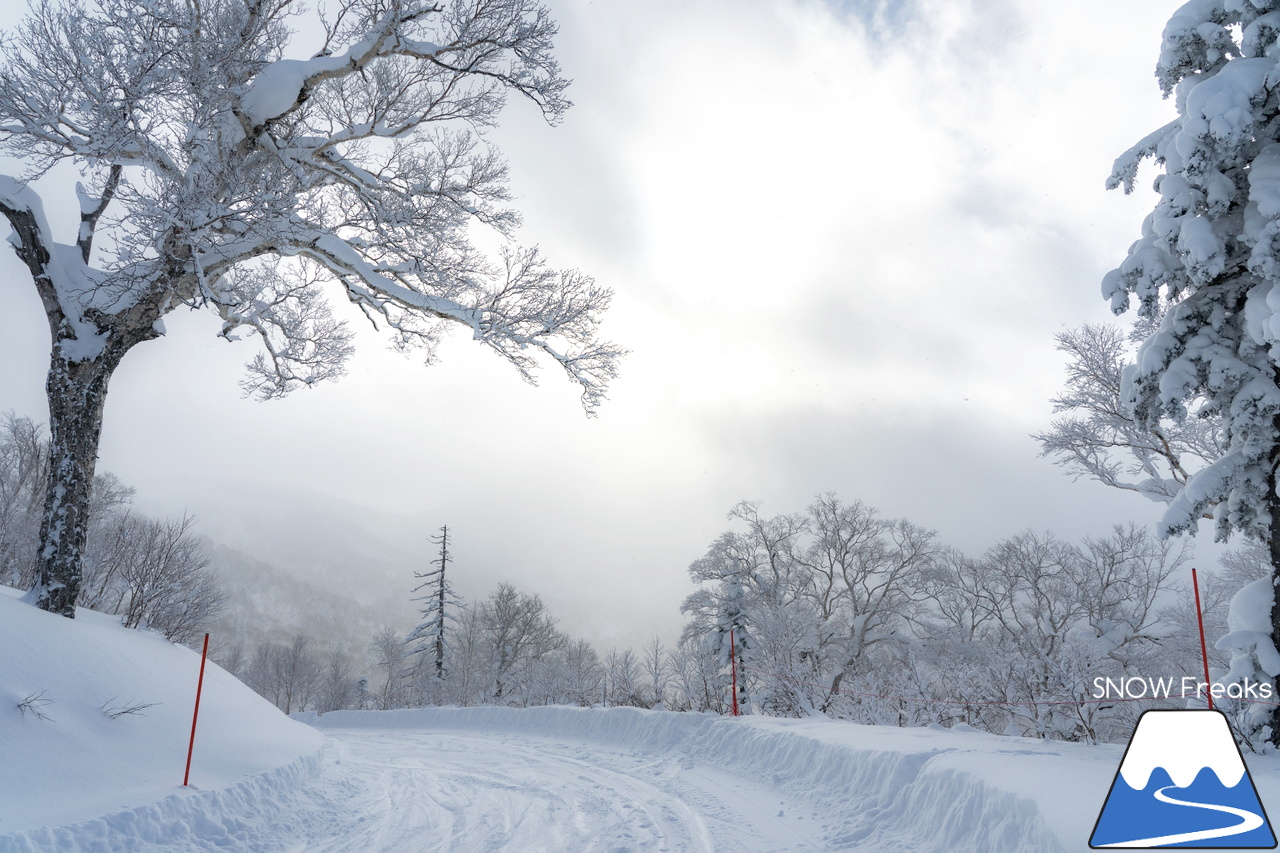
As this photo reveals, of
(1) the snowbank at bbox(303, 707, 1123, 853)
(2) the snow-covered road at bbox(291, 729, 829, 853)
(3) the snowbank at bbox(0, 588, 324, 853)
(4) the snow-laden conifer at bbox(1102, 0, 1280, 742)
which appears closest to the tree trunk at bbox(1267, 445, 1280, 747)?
(4) the snow-laden conifer at bbox(1102, 0, 1280, 742)

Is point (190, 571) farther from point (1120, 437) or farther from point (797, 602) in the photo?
point (797, 602)

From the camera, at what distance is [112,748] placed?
602 cm

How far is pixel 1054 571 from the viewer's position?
32844mm

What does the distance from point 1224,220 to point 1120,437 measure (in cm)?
1262

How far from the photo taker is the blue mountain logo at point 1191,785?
10.2 feet

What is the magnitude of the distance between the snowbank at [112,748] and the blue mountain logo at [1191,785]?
6594 mm

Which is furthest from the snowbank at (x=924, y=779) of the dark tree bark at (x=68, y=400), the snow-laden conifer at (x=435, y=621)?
the snow-laden conifer at (x=435, y=621)

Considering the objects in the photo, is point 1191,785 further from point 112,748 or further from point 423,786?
point 423,786

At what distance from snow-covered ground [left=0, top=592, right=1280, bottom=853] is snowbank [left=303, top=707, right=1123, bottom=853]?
0.9 inches

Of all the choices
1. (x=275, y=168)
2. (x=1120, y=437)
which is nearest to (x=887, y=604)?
(x=1120, y=437)

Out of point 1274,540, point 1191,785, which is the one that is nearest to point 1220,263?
point 1274,540

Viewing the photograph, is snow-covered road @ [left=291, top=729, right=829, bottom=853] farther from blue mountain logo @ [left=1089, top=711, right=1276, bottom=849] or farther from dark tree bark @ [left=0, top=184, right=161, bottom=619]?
dark tree bark @ [left=0, top=184, right=161, bottom=619]

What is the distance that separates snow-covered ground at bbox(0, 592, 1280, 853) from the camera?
4961 millimetres

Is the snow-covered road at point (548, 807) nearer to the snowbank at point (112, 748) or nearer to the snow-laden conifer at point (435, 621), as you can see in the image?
the snowbank at point (112, 748)
